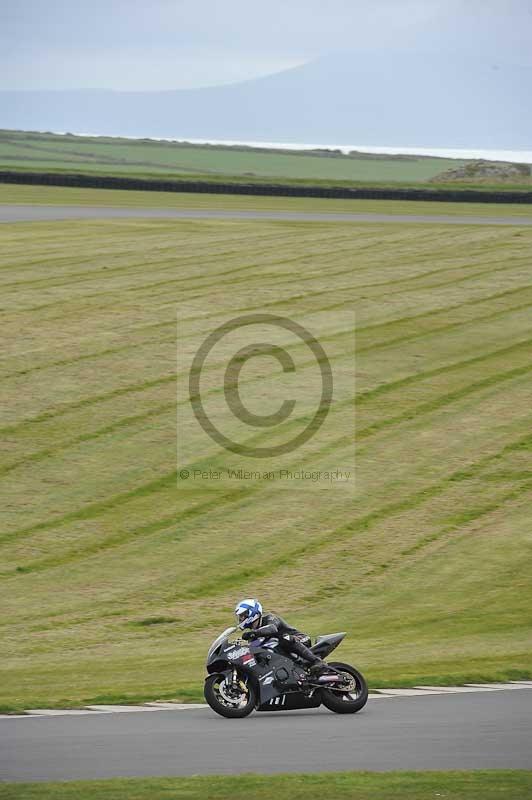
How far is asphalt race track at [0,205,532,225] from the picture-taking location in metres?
47.4

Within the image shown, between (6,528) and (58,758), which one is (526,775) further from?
(6,528)


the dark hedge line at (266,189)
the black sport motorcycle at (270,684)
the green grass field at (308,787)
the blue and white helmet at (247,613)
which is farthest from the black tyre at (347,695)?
the dark hedge line at (266,189)

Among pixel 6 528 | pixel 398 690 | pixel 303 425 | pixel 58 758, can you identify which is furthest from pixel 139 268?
pixel 58 758

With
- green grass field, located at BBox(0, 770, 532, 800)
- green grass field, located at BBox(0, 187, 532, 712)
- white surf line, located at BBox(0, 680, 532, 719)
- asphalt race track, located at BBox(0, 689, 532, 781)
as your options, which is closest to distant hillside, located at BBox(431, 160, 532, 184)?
green grass field, located at BBox(0, 187, 532, 712)

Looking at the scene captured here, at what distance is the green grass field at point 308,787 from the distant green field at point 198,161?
3669 inches

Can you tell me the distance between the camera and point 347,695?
12516mm

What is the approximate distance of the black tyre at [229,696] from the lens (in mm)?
12422

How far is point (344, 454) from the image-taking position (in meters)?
23.9

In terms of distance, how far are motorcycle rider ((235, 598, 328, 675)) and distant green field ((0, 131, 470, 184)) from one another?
297 ft

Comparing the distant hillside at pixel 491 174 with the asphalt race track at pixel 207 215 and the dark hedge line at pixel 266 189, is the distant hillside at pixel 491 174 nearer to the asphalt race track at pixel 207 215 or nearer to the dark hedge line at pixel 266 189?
the dark hedge line at pixel 266 189

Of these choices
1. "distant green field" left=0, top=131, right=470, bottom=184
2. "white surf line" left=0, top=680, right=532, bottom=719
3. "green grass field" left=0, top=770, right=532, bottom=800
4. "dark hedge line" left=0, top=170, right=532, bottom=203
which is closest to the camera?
"green grass field" left=0, top=770, right=532, bottom=800

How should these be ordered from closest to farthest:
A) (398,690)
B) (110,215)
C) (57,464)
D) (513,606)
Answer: (398,690)
(513,606)
(57,464)
(110,215)

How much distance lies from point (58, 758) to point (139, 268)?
89.2 feet

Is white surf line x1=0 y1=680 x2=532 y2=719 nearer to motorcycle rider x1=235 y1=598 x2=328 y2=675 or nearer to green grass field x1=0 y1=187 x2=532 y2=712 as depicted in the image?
green grass field x1=0 y1=187 x2=532 y2=712
